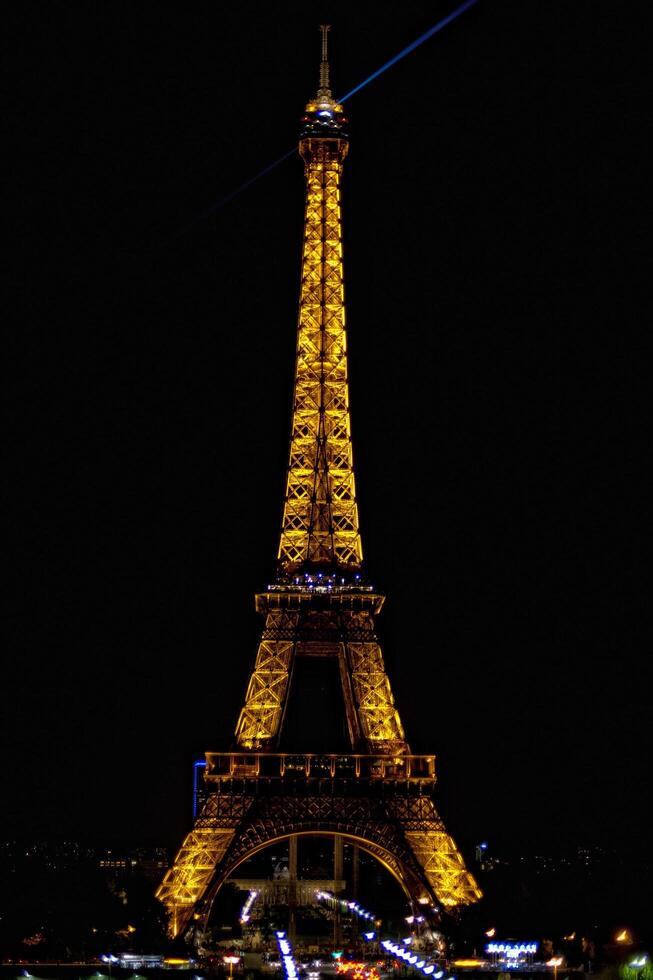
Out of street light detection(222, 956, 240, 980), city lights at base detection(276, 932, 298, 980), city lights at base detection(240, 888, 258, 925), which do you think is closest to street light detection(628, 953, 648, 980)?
city lights at base detection(276, 932, 298, 980)

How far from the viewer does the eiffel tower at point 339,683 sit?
83000 mm

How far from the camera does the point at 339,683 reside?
94.4 meters

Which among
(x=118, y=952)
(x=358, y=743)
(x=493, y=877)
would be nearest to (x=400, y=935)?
(x=358, y=743)

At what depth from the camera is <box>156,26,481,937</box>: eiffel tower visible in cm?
8300

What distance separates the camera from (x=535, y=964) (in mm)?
77312

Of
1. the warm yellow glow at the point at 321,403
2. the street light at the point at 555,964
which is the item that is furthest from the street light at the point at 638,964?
the warm yellow glow at the point at 321,403

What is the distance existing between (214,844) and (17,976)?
17.7m

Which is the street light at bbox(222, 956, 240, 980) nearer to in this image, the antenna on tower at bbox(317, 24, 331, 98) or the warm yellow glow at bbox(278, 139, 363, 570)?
the warm yellow glow at bbox(278, 139, 363, 570)

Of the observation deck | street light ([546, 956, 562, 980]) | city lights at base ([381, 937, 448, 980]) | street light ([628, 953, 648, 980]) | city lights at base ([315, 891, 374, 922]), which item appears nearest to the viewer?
street light ([628, 953, 648, 980])

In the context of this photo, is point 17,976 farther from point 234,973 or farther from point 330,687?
point 330,687

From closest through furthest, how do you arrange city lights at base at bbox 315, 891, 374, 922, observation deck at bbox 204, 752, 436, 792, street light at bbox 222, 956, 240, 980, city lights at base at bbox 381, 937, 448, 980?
city lights at base at bbox 381, 937, 448, 980 < street light at bbox 222, 956, 240, 980 < observation deck at bbox 204, 752, 436, 792 < city lights at base at bbox 315, 891, 374, 922

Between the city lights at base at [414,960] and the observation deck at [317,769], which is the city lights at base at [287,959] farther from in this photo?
the observation deck at [317,769]

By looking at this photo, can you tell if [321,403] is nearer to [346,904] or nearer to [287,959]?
[287,959]

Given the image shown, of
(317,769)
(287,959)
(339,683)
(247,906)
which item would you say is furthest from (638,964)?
(247,906)
